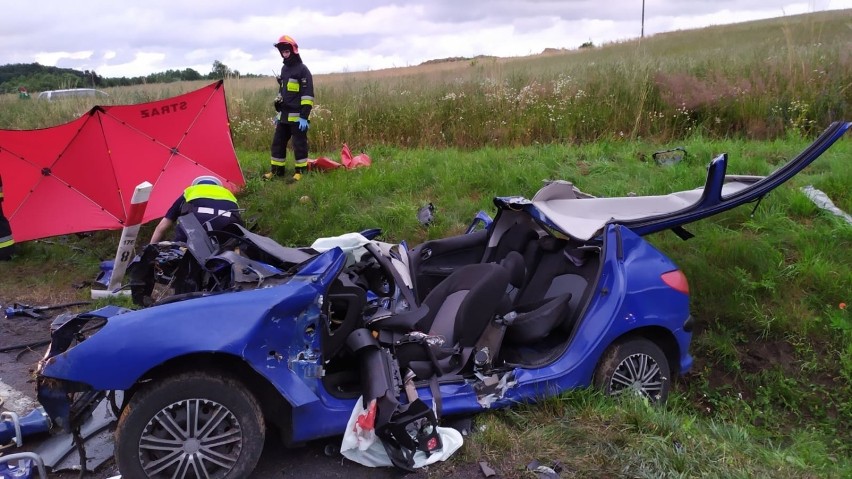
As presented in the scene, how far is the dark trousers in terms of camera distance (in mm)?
8492

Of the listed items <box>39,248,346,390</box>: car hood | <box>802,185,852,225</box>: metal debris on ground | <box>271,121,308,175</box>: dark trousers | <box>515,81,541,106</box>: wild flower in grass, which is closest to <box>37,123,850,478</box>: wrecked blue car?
<box>39,248,346,390</box>: car hood

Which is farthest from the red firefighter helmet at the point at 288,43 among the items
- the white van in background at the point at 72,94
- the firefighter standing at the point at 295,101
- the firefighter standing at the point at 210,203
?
the white van in background at the point at 72,94

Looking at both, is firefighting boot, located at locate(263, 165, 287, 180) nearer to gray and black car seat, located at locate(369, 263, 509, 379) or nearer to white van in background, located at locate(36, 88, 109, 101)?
gray and black car seat, located at locate(369, 263, 509, 379)

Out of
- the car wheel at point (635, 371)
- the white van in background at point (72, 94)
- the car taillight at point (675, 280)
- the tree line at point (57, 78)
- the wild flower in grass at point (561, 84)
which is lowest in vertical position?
the car wheel at point (635, 371)

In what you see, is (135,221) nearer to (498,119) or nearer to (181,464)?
(181,464)

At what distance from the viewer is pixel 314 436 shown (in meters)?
3.12

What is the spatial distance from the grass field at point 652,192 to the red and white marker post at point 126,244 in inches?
25.4

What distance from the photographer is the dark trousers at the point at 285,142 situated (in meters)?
8.49

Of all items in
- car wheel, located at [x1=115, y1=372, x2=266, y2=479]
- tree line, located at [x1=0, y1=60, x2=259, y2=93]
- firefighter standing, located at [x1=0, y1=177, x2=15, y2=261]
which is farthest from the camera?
tree line, located at [x1=0, y1=60, x2=259, y2=93]

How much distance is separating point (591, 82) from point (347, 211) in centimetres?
476

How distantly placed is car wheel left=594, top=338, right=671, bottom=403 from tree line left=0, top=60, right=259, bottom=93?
12.3 metres

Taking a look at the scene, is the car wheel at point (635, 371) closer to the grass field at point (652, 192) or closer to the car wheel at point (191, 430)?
the grass field at point (652, 192)

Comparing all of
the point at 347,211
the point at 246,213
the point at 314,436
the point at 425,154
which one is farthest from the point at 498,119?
the point at 314,436

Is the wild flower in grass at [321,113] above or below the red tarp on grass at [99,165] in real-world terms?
above
